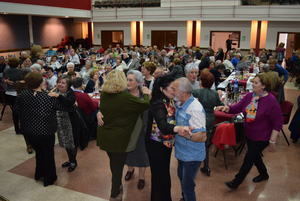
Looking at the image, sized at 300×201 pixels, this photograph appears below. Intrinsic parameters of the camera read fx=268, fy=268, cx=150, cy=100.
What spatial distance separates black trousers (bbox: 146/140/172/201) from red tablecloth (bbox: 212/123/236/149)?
134 centimetres

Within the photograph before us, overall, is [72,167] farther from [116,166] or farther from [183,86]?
[183,86]

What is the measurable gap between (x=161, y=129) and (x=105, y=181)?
1861 mm

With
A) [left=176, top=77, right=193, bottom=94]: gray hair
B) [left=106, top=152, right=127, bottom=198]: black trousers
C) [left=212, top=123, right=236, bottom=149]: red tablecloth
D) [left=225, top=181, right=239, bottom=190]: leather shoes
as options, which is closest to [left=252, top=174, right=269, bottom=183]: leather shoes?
[left=225, top=181, right=239, bottom=190]: leather shoes

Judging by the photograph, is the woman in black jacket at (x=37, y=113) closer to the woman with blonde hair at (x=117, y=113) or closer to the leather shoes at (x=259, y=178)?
the woman with blonde hair at (x=117, y=113)

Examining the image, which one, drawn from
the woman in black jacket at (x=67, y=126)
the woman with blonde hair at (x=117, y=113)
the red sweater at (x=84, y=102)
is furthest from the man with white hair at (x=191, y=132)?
the red sweater at (x=84, y=102)

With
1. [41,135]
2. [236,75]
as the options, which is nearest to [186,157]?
[41,135]

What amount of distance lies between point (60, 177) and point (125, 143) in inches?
65.8

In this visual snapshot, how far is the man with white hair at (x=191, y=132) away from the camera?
2.68 metres

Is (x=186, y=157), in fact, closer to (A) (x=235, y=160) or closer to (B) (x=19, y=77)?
(A) (x=235, y=160)

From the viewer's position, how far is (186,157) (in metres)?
2.77

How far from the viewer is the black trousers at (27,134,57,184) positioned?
3629mm

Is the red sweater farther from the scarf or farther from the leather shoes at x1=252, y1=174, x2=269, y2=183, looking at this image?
the leather shoes at x1=252, y1=174, x2=269, y2=183

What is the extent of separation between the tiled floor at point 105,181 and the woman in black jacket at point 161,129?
2.46ft

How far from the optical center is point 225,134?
13.3ft
